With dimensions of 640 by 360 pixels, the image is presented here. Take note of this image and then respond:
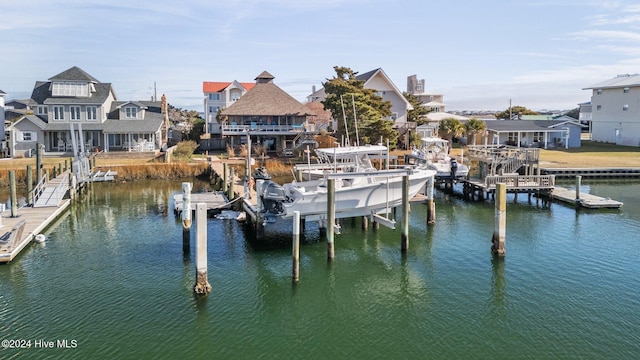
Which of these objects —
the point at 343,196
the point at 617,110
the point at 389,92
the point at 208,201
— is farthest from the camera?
the point at 617,110

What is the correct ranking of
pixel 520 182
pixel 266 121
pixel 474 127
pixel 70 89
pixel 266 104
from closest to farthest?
pixel 520 182
pixel 70 89
pixel 266 121
pixel 266 104
pixel 474 127

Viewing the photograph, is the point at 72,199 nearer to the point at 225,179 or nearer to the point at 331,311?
the point at 225,179

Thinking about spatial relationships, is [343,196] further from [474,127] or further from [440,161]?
[474,127]

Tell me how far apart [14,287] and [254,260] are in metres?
8.58

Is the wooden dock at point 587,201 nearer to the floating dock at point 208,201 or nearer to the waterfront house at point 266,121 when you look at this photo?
the floating dock at point 208,201

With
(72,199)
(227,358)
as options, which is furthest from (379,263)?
(72,199)

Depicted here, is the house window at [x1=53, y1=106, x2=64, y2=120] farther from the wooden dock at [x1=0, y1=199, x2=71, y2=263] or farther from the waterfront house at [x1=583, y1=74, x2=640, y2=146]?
the waterfront house at [x1=583, y1=74, x2=640, y2=146]

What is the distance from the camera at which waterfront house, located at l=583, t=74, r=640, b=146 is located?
62.8 metres

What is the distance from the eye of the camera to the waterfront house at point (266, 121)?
52.4 meters

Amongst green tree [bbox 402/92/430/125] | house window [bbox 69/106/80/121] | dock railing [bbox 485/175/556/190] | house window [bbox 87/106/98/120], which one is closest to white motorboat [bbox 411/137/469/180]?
dock railing [bbox 485/175/556/190]

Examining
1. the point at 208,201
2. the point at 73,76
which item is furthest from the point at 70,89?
the point at 208,201

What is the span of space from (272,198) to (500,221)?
965cm

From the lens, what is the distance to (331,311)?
54.8ft

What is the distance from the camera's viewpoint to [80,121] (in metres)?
51.3
